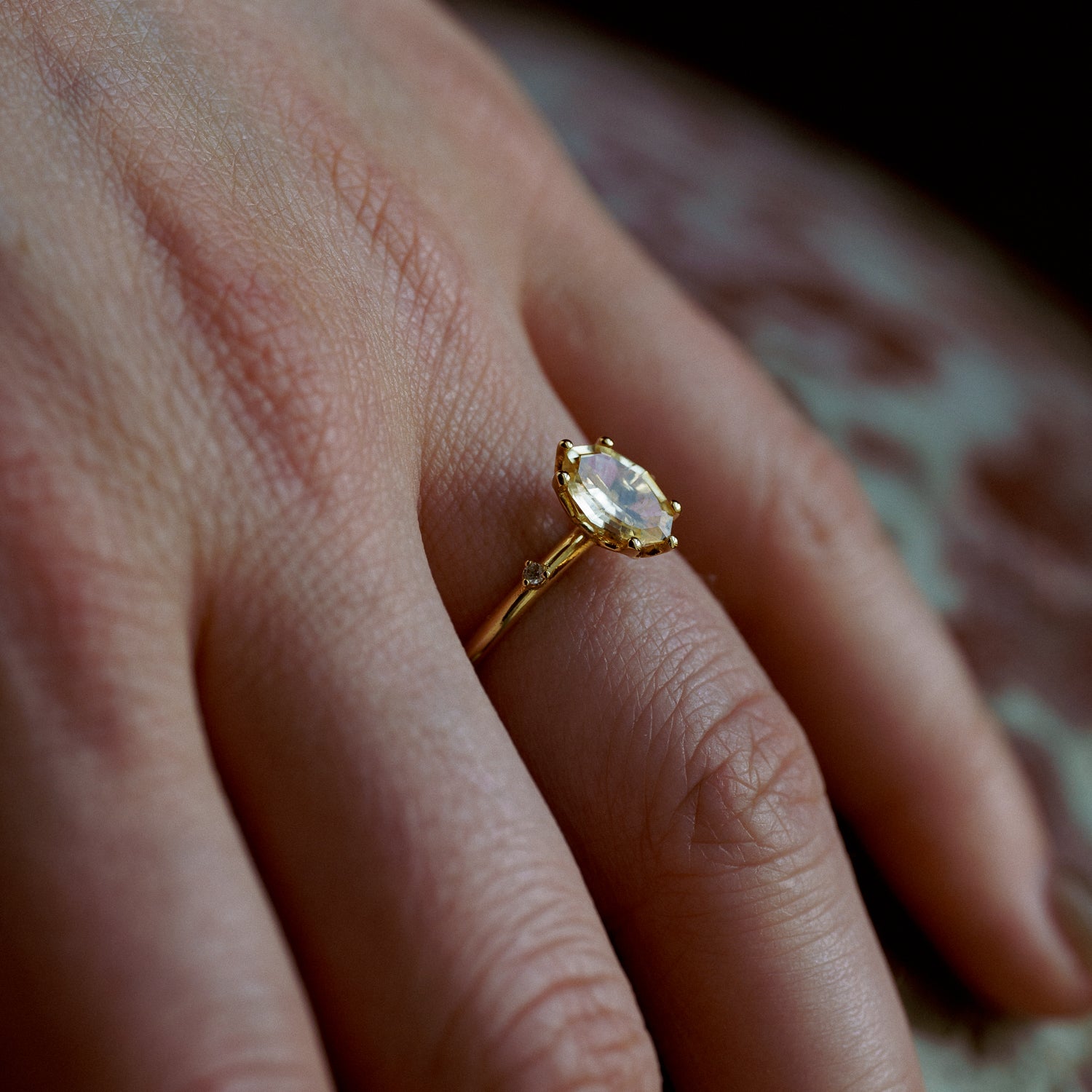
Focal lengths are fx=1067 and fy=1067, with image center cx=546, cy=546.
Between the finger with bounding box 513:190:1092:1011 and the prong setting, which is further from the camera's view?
the finger with bounding box 513:190:1092:1011

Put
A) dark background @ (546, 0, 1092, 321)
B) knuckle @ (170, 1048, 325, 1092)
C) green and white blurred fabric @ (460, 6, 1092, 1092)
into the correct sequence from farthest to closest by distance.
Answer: dark background @ (546, 0, 1092, 321)
green and white blurred fabric @ (460, 6, 1092, 1092)
knuckle @ (170, 1048, 325, 1092)


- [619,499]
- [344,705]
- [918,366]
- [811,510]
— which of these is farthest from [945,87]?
[344,705]

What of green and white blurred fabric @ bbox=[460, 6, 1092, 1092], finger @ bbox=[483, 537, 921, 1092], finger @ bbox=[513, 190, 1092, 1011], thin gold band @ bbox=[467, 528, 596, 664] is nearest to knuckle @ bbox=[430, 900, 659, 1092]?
finger @ bbox=[483, 537, 921, 1092]

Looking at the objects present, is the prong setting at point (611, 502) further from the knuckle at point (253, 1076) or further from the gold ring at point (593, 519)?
the knuckle at point (253, 1076)

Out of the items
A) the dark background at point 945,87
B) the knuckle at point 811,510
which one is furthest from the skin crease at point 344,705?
the dark background at point 945,87

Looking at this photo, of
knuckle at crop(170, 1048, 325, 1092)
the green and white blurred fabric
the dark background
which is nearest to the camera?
knuckle at crop(170, 1048, 325, 1092)

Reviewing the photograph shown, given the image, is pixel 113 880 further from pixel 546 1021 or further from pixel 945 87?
pixel 945 87

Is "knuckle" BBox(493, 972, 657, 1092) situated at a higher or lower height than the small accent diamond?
lower

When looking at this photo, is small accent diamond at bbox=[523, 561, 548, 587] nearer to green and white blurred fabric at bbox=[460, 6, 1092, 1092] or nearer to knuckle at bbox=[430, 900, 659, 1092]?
knuckle at bbox=[430, 900, 659, 1092]
